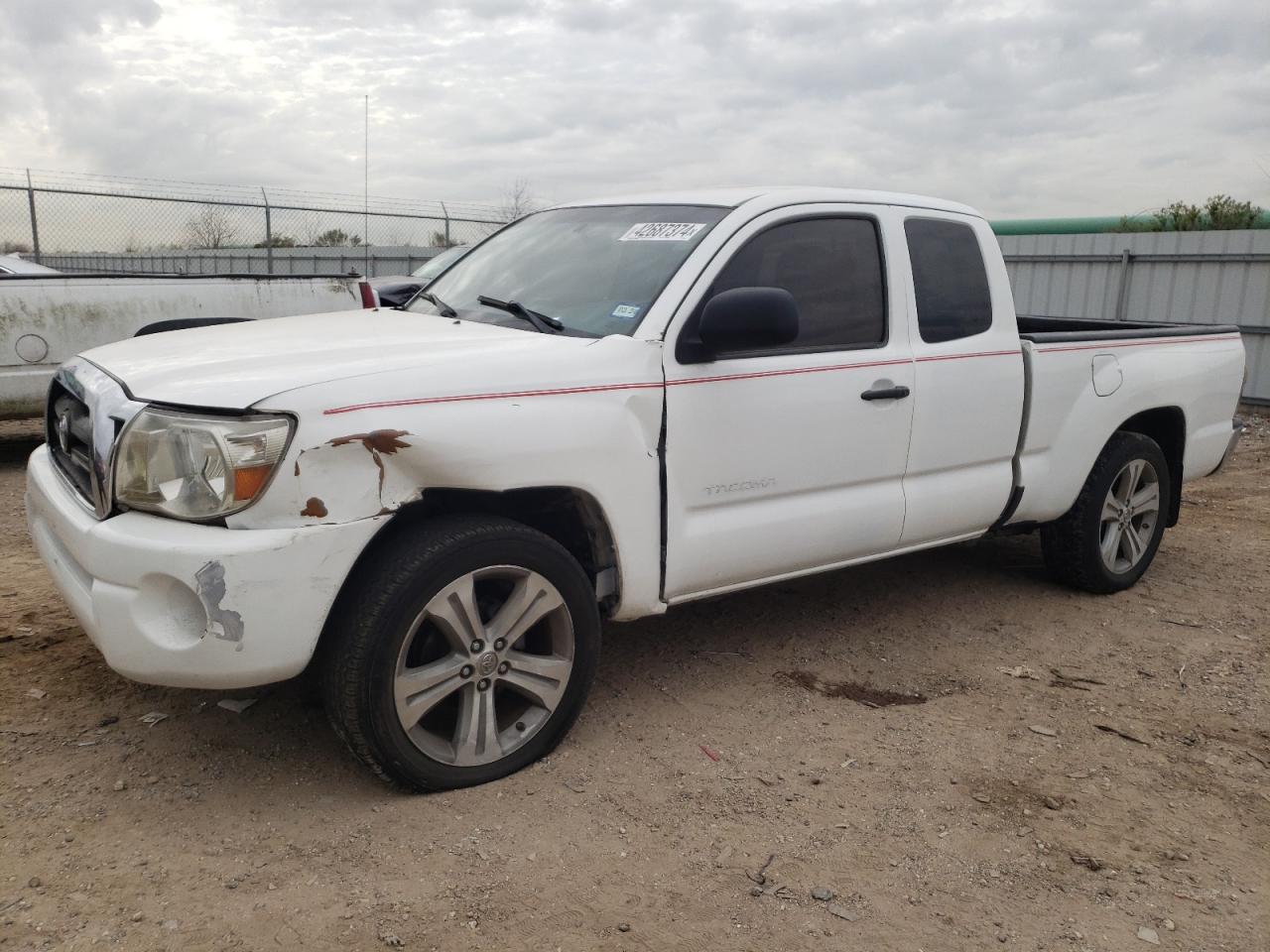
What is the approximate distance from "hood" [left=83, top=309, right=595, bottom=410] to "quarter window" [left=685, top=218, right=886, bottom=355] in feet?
2.64

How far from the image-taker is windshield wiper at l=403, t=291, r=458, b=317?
4.06 m

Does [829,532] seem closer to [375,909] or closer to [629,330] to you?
[629,330]

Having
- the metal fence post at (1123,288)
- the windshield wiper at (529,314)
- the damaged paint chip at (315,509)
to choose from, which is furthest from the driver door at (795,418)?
the metal fence post at (1123,288)

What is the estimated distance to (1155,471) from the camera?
17.7 ft

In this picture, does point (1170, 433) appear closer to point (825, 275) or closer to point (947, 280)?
point (947, 280)

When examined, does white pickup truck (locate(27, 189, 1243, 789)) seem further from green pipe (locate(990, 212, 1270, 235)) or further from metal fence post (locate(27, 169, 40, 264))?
green pipe (locate(990, 212, 1270, 235))

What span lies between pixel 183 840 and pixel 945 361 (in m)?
3.13

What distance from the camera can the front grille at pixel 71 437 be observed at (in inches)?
125

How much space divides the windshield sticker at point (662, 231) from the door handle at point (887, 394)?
2.84ft

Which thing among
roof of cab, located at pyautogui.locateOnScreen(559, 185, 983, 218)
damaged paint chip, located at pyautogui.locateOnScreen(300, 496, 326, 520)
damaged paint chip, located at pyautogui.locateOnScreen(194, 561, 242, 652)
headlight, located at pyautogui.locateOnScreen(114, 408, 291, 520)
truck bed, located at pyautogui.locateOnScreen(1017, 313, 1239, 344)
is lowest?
damaged paint chip, located at pyautogui.locateOnScreen(194, 561, 242, 652)

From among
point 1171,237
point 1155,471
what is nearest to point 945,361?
point 1155,471

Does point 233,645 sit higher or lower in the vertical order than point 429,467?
lower

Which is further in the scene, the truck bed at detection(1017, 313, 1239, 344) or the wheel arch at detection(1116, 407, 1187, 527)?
the wheel arch at detection(1116, 407, 1187, 527)

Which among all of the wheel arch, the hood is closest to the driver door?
the hood
